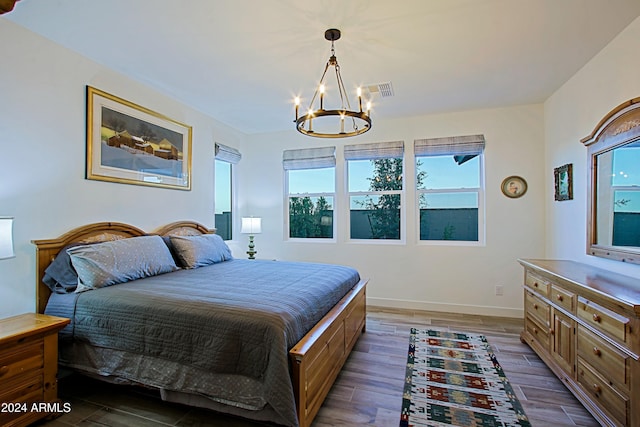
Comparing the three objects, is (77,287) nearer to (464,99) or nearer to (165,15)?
(165,15)

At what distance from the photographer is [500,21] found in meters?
2.24

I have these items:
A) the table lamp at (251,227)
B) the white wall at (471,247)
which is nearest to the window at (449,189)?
the white wall at (471,247)

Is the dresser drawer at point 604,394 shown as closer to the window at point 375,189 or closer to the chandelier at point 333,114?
the chandelier at point 333,114

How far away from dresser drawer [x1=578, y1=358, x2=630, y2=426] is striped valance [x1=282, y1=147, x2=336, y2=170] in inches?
140

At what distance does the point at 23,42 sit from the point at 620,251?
470 centimetres

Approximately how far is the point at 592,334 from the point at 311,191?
370 cm

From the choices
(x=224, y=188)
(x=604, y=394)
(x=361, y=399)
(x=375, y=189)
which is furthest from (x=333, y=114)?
(x=224, y=188)

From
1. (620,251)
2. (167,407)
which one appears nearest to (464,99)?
(620,251)

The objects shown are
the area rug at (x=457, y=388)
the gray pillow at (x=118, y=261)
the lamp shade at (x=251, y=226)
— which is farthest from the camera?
the lamp shade at (x=251, y=226)

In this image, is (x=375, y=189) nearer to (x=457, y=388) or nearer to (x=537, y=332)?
(x=537, y=332)

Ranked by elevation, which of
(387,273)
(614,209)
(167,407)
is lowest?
(167,407)

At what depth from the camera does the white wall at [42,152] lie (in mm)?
2279

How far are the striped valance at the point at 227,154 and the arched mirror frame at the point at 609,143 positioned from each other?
4137 mm

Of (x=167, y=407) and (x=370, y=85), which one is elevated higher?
(x=370, y=85)
